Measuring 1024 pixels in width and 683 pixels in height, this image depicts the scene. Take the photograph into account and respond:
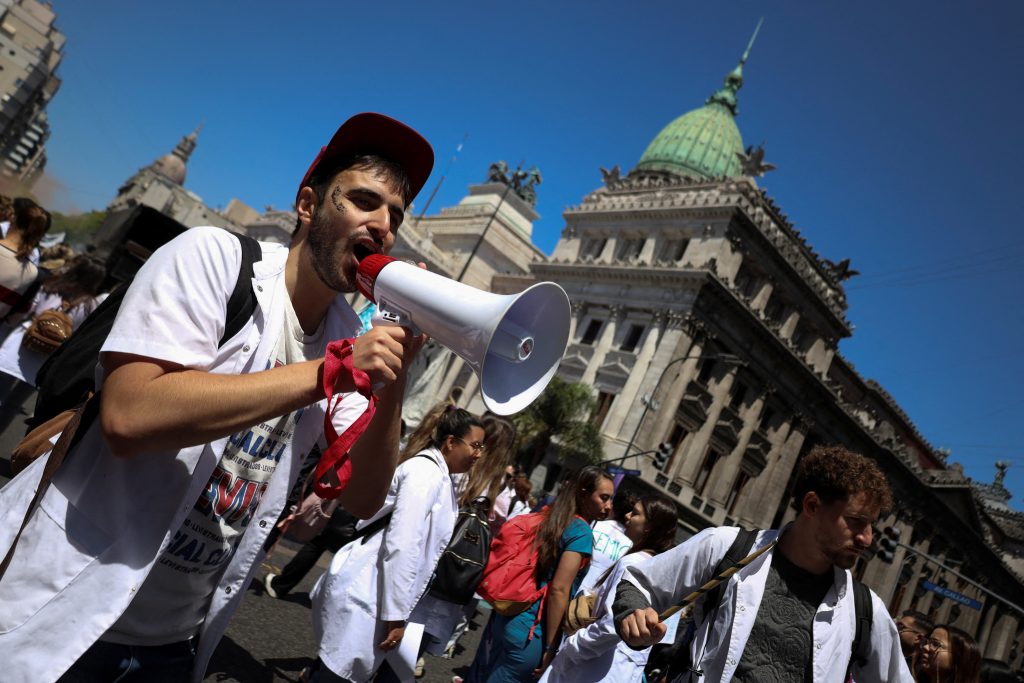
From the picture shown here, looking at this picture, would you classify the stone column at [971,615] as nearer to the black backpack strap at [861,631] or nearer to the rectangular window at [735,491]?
the rectangular window at [735,491]

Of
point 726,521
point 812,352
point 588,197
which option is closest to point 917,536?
point 812,352

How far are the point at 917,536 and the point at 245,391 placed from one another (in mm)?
55657

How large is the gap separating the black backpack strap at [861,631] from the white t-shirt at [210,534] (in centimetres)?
245

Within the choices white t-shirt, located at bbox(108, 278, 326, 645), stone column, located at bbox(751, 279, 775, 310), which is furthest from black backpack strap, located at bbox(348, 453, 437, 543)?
stone column, located at bbox(751, 279, 775, 310)

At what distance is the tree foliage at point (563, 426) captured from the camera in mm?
29078

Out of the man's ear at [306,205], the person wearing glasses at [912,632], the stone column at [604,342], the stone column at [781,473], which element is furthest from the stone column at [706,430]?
the man's ear at [306,205]

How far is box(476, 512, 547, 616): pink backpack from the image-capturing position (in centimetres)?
420

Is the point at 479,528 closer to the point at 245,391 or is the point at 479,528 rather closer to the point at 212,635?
the point at 212,635

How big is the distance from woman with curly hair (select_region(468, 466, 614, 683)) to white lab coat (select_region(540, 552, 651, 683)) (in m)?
0.46

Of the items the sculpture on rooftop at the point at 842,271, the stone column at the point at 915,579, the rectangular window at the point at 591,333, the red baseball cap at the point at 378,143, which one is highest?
the sculpture on rooftop at the point at 842,271

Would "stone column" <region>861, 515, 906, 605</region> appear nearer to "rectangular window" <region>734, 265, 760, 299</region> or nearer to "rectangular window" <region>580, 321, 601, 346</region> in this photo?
"rectangular window" <region>734, 265, 760, 299</region>

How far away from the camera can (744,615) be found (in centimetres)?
268

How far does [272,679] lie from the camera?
452 centimetres

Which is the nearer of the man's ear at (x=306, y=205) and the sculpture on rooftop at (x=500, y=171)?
the man's ear at (x=306, y=205)
